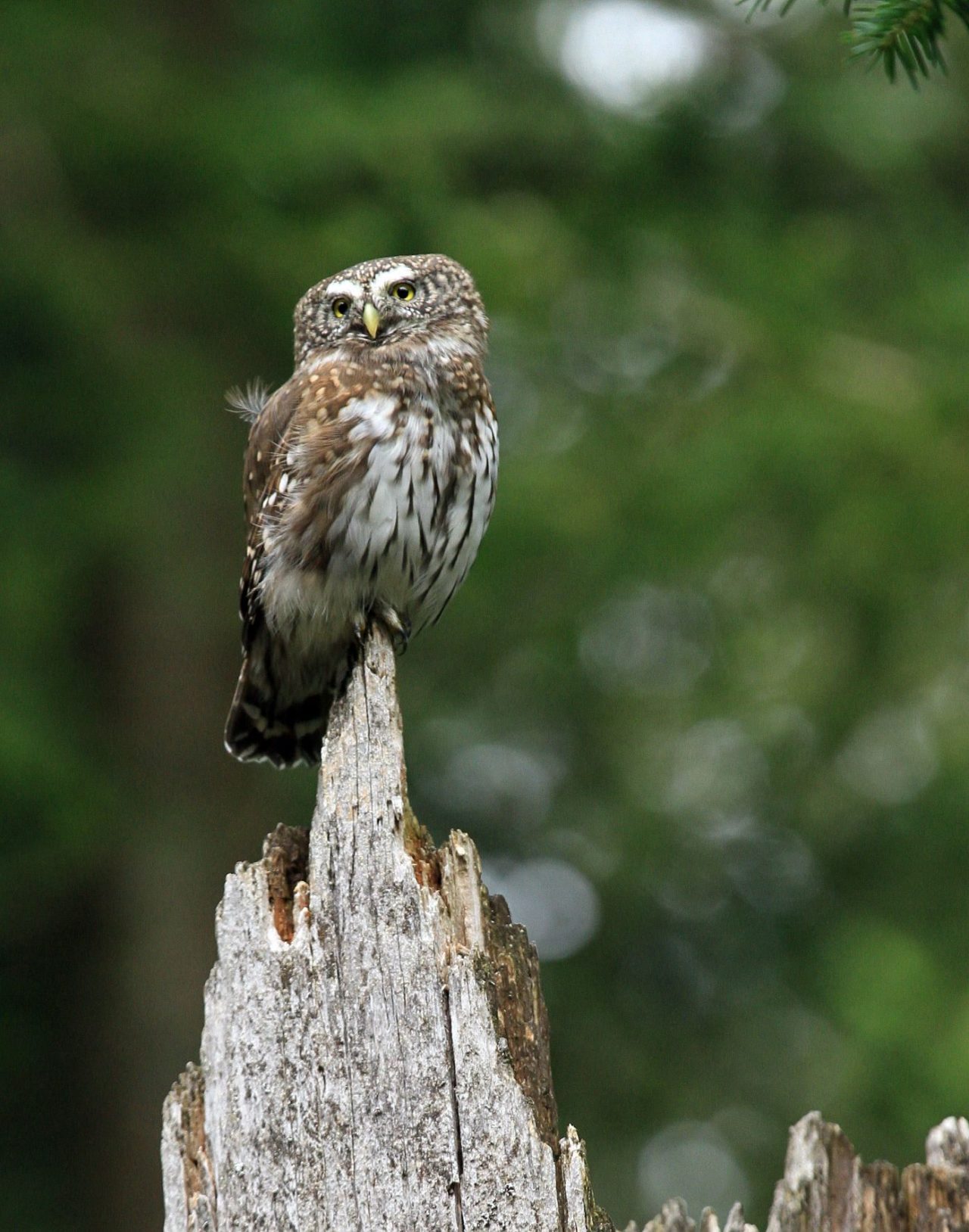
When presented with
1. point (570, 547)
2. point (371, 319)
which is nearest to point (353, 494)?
point (371, 319)

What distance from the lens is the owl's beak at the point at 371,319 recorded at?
5062 millimetres

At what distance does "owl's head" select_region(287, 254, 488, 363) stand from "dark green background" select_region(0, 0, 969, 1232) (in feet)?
7.17

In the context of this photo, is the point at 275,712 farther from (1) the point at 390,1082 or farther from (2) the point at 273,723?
(1) the point at 390,1082

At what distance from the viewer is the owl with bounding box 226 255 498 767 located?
15.5 ft

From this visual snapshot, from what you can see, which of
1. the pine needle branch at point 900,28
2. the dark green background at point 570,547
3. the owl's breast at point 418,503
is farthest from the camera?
the dark green background at point 570,547

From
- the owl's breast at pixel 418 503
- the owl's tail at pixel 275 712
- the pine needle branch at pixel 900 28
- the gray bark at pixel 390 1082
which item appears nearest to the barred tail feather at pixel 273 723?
the owl's tail at pixel 275 712

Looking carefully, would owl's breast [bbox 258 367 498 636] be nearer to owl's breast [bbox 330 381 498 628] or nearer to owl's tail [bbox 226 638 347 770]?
owl's breast [bbox 330 381 498 628]

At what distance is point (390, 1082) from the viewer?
307 centimetres

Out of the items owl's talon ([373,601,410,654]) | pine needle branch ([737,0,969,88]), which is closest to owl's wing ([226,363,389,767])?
owl's talon ([373,601,410,654])

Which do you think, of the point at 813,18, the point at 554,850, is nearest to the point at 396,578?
the point at 554,850

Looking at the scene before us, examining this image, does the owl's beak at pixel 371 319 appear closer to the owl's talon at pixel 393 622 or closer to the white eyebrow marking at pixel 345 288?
the white eyebrow marking at pixel 345 288

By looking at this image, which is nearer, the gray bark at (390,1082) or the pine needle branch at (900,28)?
the pine needle branch at (900,28)

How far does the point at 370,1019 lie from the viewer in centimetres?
310

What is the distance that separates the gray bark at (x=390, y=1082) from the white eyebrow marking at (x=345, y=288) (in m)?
2.23
